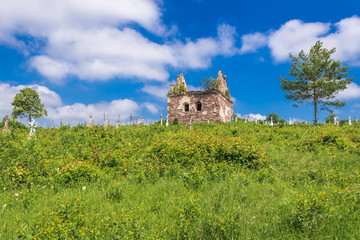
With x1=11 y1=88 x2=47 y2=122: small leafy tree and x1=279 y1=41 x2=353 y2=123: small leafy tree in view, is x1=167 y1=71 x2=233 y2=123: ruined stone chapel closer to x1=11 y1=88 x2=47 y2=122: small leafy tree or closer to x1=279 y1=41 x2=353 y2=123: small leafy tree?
x1=279 y1=41 x2=353 y2=123: small leafy tree

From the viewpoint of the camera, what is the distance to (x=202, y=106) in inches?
1246

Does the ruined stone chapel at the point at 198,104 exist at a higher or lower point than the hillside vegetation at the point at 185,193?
higher

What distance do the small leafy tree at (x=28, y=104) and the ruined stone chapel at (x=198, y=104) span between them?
30.2m

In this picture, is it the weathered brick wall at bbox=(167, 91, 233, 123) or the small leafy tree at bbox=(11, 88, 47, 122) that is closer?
the weathered brick wall at bbox=(167, 91, 233, 123)

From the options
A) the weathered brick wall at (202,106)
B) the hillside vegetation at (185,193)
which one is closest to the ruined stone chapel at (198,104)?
the weathered brick wall at (202,106)

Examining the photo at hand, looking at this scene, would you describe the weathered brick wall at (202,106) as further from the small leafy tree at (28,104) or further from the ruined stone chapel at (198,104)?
the small leafy tree at (28,104)

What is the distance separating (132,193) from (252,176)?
370 cm

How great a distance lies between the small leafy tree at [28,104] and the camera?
4209 cm

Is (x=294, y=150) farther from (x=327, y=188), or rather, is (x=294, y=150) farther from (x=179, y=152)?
(x=179, y=152)

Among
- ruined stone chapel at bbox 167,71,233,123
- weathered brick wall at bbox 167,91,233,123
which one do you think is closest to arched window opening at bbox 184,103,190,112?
ruined stone chapel at bbox 167,71,233,123

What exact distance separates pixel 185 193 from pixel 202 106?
26.9 metres

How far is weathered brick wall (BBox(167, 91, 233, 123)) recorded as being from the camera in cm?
3081

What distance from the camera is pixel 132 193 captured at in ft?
18.2

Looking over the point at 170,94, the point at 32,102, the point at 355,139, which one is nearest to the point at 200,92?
the point at 170,94
